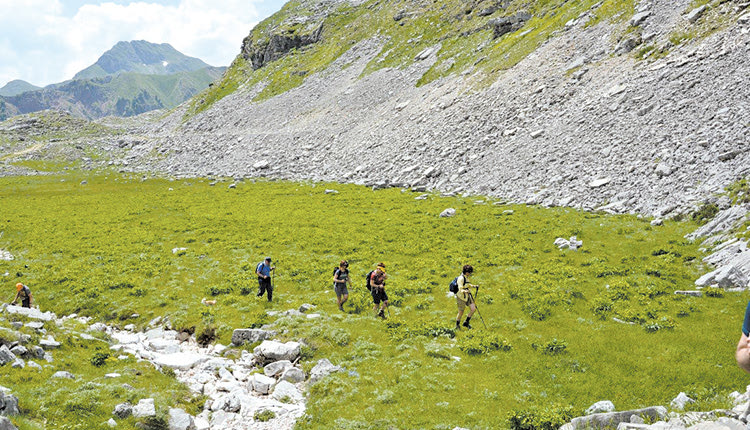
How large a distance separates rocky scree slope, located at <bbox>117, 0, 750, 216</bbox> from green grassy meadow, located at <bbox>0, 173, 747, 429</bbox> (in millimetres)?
4980

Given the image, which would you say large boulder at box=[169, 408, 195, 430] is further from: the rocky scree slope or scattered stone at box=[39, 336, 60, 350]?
the rocky scree slope

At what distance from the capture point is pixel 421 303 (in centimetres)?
2062

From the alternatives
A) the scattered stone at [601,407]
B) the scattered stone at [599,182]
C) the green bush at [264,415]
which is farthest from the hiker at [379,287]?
the scattered stone at [599,182]

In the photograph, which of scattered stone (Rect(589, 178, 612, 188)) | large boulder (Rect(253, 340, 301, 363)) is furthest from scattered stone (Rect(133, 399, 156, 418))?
scattered stone (Rect(589, 178, 612, 188))

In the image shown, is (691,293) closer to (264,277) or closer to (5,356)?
(264,277)

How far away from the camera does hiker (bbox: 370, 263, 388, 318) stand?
1894 cm

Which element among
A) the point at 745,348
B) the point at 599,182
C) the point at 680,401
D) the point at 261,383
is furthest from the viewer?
the point at 599,182

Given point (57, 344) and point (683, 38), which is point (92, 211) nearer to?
point (57, 344)

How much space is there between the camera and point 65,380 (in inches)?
507

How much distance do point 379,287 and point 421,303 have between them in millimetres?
2867

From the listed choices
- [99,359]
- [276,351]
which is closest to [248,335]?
[276,351]

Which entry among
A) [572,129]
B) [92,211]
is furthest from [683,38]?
[92,211]

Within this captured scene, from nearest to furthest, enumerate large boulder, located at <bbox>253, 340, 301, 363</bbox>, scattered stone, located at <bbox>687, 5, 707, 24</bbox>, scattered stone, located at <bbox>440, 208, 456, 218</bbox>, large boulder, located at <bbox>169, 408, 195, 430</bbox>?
large boulder, located at <bbox>169, 408, 195, 430</bbox> < large boulder, located at <bbox>253, 340, 301, 363</bbox> < scattered stone, located at <bbox>440, 208, 456, 218</bbox> < scattered stone, located at <bbox>687, 5, 707, 24</bbox>

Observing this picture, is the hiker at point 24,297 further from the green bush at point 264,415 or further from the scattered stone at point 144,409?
the green bush at point 264,415
